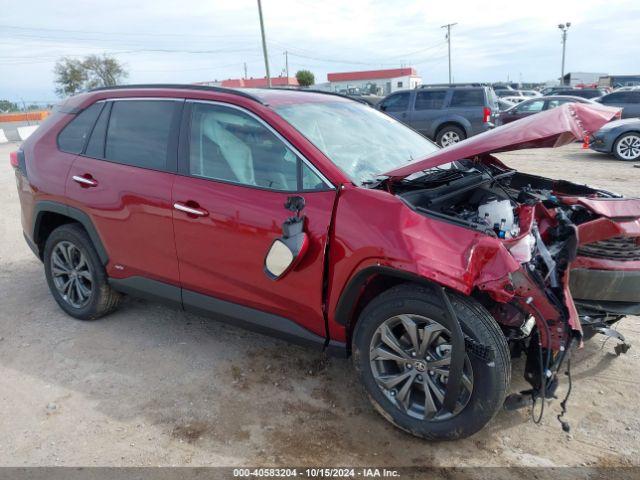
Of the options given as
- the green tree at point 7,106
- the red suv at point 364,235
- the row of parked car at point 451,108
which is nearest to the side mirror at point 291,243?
the red suv at point 364,235

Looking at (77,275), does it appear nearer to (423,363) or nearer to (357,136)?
(357,136)

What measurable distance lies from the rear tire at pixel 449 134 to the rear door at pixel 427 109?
250 mm

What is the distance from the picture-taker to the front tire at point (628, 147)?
1139 cm

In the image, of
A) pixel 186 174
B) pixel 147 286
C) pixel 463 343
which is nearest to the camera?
pixel 463 343

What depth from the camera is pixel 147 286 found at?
3629mm

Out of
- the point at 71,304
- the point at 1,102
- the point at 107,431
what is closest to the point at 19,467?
the point at 107,431

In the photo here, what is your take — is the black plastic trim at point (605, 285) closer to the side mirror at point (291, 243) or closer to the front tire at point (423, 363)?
the front tire at point (423, 363)

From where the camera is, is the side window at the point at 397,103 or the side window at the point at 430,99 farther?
the side window at the point at 397,103

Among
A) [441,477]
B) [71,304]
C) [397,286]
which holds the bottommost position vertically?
[441,477]

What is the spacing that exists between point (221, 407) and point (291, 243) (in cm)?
113

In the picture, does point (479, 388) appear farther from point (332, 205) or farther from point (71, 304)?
point (71, 304)

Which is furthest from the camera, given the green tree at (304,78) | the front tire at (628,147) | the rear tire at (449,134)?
the green tree at (304,78)

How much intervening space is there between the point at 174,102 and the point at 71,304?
1968mm

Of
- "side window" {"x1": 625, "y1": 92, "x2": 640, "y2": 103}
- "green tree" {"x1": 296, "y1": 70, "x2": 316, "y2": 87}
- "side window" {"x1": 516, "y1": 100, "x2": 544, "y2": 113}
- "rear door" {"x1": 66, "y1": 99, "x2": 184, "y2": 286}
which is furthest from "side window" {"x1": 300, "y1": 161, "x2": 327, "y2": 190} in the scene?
"green tree" {"x1": 296, "y1": 70, "x2": 316, "y2": 87}
